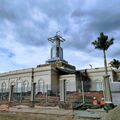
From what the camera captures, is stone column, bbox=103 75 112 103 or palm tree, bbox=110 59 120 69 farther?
palm tree, bbox=110 59 120 69

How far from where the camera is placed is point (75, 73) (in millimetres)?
37406

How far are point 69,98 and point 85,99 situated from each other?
1.30 metres

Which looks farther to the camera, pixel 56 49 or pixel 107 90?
pixel 56 49

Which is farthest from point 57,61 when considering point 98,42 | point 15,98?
point 15,98

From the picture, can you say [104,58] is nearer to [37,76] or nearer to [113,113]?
[37,76]

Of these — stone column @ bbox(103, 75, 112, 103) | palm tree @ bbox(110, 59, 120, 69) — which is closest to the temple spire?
palm tree @ bbox(110, 59, 120, 69)

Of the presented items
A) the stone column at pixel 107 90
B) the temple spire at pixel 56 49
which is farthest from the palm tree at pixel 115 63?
the stone column at pixel 107 90

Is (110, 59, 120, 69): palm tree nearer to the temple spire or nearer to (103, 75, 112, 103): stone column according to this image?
the temple spire

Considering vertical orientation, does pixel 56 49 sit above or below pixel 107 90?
above

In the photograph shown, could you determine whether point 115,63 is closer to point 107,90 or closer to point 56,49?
point 56,49

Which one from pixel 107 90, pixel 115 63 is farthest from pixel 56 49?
pixel 107 90

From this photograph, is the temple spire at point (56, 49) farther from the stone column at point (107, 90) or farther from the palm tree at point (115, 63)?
the stone column at point (107, 90)

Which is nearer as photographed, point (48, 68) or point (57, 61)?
point (48, 68)

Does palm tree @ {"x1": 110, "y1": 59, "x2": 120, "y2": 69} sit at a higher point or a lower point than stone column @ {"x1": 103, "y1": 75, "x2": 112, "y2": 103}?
higher
